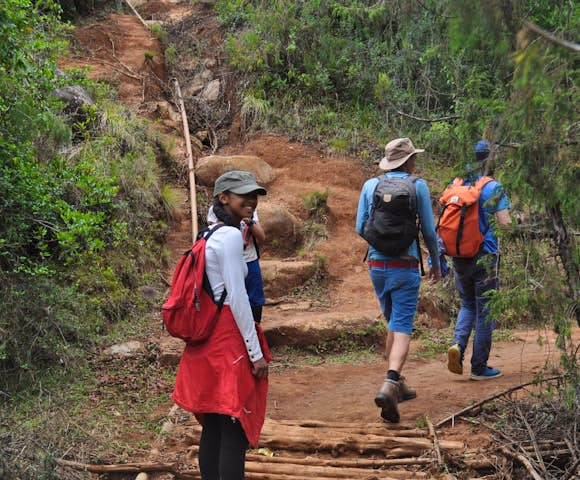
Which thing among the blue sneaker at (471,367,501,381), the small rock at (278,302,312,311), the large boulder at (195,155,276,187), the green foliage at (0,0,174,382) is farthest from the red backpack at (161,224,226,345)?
the large boulder at (195,155,276,187)

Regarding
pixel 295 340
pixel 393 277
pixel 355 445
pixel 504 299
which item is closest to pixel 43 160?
pixel 295 340

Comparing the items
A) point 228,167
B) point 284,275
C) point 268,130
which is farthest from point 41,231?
point 268,130

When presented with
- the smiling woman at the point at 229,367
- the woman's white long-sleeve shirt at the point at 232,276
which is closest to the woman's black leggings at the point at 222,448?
the smiling woman at the point at 229,367

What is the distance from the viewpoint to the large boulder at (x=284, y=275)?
10.2 m

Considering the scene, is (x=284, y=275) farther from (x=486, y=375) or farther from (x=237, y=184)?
(x=237, y=184)

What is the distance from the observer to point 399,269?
5.55 meters

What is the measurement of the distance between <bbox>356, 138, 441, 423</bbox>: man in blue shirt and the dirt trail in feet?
1.77

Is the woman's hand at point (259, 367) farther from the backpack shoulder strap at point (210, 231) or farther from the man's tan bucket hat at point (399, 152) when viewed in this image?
the man's tan bucket hat at point (399, 152)

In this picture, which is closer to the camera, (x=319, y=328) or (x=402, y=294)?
(x=402, y=294)

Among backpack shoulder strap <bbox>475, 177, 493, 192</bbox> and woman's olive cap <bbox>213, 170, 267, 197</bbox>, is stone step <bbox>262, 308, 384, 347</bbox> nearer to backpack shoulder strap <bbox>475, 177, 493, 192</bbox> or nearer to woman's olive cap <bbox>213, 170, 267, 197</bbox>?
backpack shoulder strap <bbox>475, 177, 493, 192</bbox>

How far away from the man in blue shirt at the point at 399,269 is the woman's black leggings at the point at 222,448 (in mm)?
1801

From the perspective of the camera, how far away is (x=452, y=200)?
596 cm

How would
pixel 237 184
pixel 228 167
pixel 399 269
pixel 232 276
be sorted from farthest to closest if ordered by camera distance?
pixel 228 167 < pixel 399 269 < pixel 237 184 < pixel 232 276

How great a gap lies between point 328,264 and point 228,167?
309cm
